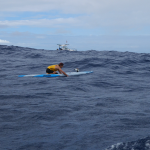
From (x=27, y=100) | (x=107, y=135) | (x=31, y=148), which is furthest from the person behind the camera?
(x=27, y=100)

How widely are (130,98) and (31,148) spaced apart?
5844mm

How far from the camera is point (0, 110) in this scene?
7375 mm

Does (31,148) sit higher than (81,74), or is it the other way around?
(81,74)

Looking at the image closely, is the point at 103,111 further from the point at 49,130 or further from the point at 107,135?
the point at 49,130

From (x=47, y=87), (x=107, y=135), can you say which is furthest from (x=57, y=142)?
(x=47, y=87)

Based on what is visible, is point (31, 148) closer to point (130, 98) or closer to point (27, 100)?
point (27, 100)

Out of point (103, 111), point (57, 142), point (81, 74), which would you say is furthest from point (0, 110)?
point (81, 74)

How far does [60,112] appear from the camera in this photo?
7.35m

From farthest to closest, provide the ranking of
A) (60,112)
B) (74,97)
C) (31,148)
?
(74,97), (60,112), (31,148)

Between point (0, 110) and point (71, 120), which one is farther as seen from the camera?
point (0, 110)

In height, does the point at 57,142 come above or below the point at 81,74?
below

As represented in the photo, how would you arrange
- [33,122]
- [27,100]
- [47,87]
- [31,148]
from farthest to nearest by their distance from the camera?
[47,87]
[27,100]
[33,122]
[31,148]

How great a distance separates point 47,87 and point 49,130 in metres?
5.78

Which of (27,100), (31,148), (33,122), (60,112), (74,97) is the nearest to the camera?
(31,148)
